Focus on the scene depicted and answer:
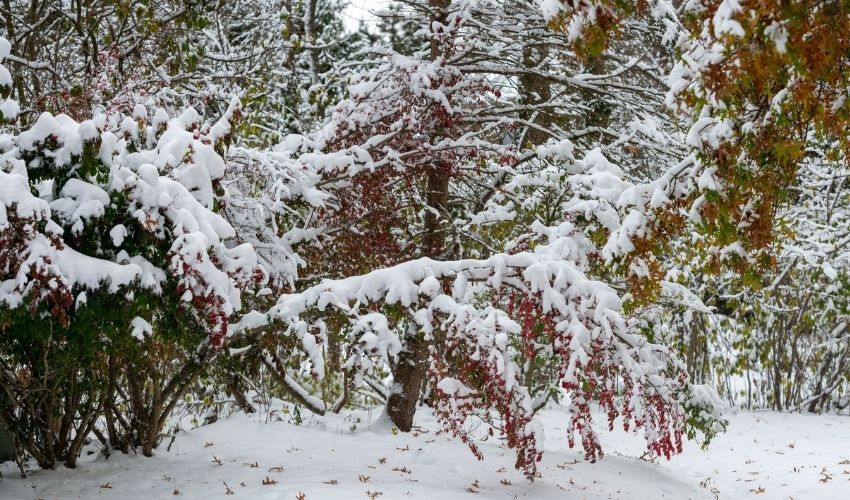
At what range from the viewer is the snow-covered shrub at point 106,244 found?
136 inches

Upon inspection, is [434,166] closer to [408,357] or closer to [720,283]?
[408,357]

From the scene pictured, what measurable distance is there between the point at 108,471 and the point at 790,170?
4.98m

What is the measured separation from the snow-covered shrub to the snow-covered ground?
101cm

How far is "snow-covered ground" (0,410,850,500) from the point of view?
16.2 ft

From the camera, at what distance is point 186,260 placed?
3652 mm

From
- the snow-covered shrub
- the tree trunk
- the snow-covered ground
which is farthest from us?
the tree trunk

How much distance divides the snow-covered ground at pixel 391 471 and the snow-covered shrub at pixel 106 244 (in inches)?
39.7

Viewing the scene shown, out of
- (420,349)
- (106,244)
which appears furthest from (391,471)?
(106,244)

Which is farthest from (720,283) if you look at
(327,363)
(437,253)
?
(327,363)

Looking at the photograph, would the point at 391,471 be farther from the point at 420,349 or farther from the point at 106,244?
the point at 106,244

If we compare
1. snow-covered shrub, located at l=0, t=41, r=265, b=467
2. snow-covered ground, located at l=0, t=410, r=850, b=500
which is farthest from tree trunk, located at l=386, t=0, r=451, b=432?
snow-covered shrub, located at l=0, t=41, r=265, b=467

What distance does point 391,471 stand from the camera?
18.6ft

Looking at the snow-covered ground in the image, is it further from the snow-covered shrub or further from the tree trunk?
the snow-covered shrub

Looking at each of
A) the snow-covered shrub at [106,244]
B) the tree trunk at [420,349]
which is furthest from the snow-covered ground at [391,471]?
the snow-covered shrub at [106,244]
